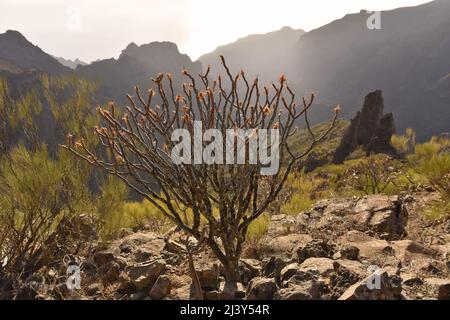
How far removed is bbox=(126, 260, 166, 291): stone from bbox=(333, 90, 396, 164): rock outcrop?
A: 107 feet

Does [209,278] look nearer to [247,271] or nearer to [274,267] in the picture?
[247,271]

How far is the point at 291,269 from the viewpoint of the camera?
3316 millimetres

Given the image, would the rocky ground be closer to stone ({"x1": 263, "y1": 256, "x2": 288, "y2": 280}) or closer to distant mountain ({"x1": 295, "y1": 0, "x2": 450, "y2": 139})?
stone ({"x1": 263, "y1": 256, "x2": 288, "y2": 280})

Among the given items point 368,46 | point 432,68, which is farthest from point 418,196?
point 368,46

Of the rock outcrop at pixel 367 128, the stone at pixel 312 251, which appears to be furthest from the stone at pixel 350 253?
the rock outcrop at pixel 367 128

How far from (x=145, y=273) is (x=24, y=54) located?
124 meters

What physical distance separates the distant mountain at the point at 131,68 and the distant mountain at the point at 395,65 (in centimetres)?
6699

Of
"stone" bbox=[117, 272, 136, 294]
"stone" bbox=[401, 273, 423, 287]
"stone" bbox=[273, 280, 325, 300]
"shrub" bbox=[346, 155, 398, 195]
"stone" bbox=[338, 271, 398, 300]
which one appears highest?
"stone" bbox=[338, 271, 398, 300]

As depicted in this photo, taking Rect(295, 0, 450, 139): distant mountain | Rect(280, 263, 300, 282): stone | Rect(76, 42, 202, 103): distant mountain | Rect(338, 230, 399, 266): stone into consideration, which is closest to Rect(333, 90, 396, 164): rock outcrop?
Rect(338, 230, 399, 266): stone

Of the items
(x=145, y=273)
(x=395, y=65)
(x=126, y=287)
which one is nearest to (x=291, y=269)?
(x=145, y=273)

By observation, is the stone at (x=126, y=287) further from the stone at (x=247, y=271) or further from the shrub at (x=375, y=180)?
the shrub at (x=375, y=180)

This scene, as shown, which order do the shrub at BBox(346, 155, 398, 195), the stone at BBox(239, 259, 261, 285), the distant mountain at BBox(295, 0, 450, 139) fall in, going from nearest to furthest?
the stone at BBox(239, 259, 261, 285), the shrub at BBox(346, 155, 398, 195), the distant mountain at BBox(295, 0, 450, 139)

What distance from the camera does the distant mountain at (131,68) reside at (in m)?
117

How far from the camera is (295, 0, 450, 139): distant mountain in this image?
114 m
